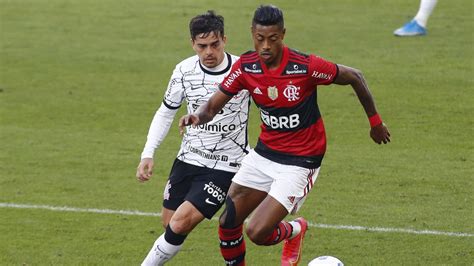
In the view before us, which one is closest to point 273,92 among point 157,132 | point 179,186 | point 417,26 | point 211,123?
point 211,123

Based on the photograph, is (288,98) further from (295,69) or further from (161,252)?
(161,252)

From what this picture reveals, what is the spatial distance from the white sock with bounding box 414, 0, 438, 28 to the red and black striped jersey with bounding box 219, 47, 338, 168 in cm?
1225

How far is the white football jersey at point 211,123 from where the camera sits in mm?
10039

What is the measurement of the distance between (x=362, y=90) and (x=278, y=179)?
1.09 metres

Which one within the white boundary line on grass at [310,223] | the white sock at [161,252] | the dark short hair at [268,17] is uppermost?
the dark short hair at [268,17]

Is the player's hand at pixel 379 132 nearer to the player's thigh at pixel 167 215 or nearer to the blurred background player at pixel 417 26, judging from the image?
the player's thigh at pixel 167 215

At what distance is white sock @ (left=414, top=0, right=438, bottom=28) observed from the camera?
2117 cm

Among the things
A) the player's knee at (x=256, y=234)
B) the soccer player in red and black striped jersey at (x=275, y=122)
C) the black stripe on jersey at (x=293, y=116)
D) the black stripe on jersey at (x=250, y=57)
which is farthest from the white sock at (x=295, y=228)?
the black stripe on jersey at (x=250, y=57)

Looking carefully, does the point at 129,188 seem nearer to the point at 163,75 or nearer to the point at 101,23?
the point at 163,75

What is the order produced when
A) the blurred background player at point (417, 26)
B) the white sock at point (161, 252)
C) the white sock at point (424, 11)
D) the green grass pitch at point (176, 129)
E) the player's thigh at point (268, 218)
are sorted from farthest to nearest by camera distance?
the blurred background player at point (417, 26), the white sock at point (424, 11), the green grass pitch at point (176, 129), the white sock at point (161, 252), the player's thigh at point (268, 218)

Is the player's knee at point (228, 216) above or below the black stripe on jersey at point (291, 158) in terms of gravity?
below

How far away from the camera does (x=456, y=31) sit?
21703 millimetres

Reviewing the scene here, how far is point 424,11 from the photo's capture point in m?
21.4

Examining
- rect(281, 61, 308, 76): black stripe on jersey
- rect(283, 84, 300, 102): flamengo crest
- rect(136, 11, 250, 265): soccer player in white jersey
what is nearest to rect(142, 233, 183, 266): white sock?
rect(136, 11, 250, 265): soccer player in white jersey
